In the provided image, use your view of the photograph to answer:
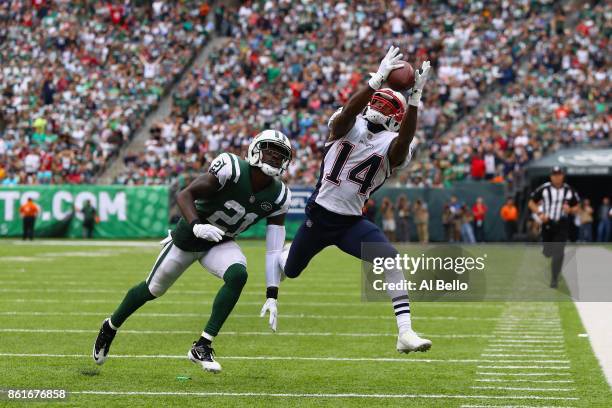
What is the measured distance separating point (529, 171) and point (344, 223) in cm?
1763

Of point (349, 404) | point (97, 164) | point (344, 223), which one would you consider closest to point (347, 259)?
point (97, 164)

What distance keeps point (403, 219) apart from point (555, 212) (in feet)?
39.8

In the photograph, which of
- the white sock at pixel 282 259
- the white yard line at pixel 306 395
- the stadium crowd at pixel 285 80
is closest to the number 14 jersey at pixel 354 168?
the white sock at pixel 282 259

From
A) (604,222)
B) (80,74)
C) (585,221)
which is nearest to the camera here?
(585,221)

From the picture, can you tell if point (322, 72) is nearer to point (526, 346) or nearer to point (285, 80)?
point (285, 80)

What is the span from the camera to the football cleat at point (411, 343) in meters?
6.38

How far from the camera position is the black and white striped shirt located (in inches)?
524

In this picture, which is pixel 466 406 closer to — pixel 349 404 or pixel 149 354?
pixel 349 404

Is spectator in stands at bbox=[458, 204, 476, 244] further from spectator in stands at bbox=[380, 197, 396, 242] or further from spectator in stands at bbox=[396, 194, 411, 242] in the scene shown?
spectator in stands at bbox=[380, 197, 396, 242]

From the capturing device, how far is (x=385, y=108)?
6.99 metres

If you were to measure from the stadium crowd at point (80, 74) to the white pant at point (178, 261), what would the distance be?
21889mm

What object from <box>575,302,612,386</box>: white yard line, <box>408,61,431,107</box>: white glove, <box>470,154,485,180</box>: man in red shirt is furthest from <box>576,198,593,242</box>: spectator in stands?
<box>408,61,431,107</box>: white glove

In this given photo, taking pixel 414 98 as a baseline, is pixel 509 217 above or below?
below

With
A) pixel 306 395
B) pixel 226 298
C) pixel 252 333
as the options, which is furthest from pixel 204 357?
pixel 252 333
